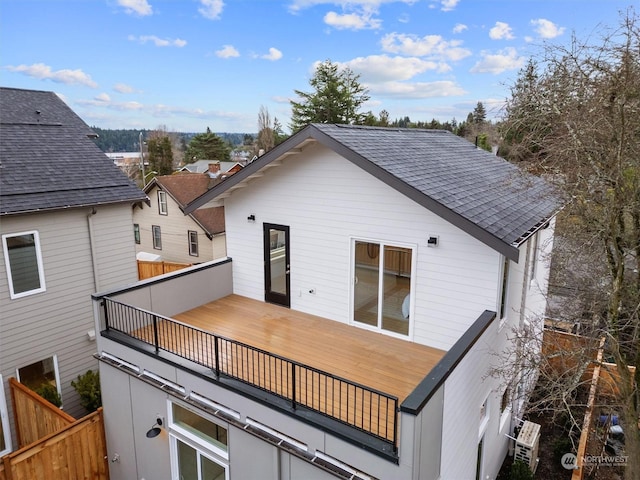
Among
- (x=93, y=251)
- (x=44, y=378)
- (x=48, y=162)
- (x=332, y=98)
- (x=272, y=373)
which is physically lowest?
(x=44, y=378)

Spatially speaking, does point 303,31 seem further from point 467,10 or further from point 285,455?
point 285,455

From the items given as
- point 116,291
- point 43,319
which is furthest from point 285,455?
point 43,319

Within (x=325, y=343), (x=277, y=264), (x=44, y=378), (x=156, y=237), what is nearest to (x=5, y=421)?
(x=44, y=378)

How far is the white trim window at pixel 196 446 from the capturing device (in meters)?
6.11

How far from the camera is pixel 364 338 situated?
720cm

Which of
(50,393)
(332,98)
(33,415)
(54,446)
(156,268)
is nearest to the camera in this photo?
(54,446)

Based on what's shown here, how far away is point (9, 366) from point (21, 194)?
360 centimetres

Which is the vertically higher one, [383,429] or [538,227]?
[538,227]

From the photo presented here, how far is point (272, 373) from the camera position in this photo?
6199 mm

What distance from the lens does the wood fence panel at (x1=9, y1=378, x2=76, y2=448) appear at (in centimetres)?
764

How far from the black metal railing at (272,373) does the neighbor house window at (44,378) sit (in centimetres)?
324

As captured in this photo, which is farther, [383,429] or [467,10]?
[467,10]

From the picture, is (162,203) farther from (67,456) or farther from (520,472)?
(520,472)

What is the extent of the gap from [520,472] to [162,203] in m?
18.9
